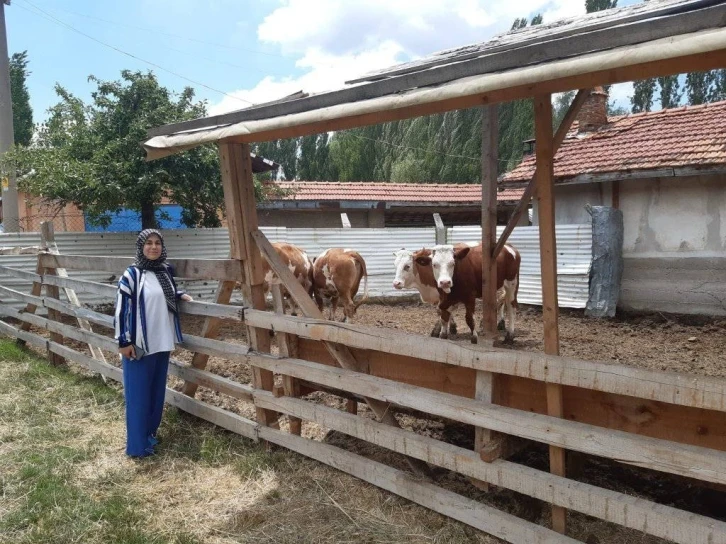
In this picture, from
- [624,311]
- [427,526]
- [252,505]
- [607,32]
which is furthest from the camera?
[624,311]

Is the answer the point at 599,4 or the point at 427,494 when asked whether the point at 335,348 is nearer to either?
the point at 427,494

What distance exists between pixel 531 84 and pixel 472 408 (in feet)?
5.13

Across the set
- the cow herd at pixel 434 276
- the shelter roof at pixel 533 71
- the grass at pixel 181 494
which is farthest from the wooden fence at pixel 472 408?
the cow herd at pixel 434 276

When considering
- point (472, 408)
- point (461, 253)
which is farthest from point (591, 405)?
point (461, 253)

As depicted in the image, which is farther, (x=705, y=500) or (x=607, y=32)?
(x=705, y=500)

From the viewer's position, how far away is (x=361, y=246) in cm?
1261

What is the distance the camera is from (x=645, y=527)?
2289 millimetres

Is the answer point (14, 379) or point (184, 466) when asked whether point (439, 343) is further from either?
point (14, 379)

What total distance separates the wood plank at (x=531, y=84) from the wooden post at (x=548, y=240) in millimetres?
159

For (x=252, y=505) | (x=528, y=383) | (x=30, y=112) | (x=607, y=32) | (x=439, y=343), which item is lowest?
(x=252, y=505)

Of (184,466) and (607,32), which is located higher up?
(607,32)

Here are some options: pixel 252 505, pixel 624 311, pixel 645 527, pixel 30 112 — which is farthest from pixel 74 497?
pixel 30 112

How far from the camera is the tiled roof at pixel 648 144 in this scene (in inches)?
354

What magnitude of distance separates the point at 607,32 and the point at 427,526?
2.53m
